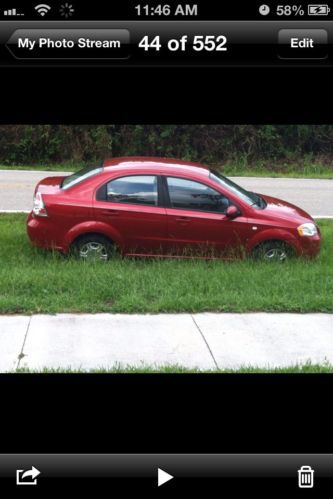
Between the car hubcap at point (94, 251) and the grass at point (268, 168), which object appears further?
the grass at point (268, 168)

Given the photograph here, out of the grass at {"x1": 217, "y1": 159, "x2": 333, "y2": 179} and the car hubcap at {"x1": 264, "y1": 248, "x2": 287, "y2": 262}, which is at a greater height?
the grass at {"x1": 217, "y1": 159, "x2": 333, "y2": 179}

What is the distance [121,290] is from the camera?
7.11m

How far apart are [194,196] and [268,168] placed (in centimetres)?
1135

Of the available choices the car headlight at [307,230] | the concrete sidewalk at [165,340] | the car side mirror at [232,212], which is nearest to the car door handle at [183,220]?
the car side mirror at [232,212]

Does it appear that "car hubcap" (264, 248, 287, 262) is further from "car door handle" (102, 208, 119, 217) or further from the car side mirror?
"car door handle" (102, 208, 119, 217)

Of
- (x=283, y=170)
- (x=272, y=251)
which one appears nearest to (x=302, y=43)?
(x=272, y=251)

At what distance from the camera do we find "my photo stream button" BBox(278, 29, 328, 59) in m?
1.78

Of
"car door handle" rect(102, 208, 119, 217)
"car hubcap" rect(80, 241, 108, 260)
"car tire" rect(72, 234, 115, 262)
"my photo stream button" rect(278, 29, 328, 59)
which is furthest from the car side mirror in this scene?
"my photo stream button" rect(278, 29, 328, 59)

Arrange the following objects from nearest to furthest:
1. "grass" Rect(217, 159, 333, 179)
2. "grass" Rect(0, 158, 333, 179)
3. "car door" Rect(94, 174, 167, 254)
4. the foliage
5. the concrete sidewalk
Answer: the concrete sidewalk, "car door" Rect(94, 174, 167, 254), the foliage, "grass" Rect(0, 158, 333, 179), "grass" Rect(217, 159, 333, 179)

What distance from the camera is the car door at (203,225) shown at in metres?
9.05

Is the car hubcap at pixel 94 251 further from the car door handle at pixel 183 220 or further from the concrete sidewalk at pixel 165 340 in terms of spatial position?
the concrete sidewalk at pixel 165 340
